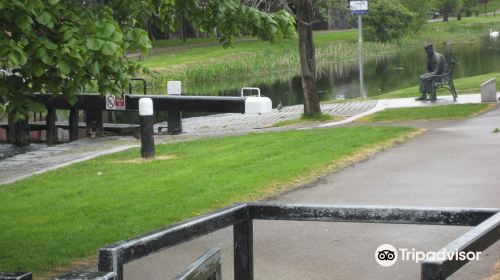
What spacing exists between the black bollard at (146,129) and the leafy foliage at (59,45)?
693 centimetres

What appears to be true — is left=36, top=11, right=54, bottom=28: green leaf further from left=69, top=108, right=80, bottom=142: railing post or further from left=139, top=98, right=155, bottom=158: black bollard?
left=69, top=108, right=80, bottom=142: railing post

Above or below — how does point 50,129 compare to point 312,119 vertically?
below

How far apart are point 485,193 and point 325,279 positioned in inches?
149

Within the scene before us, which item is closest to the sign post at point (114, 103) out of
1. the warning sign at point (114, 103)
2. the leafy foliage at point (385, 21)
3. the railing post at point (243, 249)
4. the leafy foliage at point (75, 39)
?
the warning sign at point (114, 103)

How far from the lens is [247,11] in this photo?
773cm

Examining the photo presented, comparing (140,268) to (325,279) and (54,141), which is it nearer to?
(325,279)

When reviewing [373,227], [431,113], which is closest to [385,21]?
[431,113]

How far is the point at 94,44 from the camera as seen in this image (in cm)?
600

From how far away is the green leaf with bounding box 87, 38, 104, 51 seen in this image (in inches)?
235

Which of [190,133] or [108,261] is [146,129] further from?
[108,261]

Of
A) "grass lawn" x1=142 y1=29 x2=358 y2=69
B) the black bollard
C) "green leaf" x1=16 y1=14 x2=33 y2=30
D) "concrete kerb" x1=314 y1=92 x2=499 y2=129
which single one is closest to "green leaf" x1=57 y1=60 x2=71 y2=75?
"green leaf" x1=16 y1=14 x2=33 y2=30

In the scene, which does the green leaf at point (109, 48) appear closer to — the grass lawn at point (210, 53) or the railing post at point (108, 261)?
the railing post at point (108, 261)

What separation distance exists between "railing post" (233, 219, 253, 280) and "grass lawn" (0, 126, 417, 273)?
3.11m

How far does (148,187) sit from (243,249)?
628 cm
